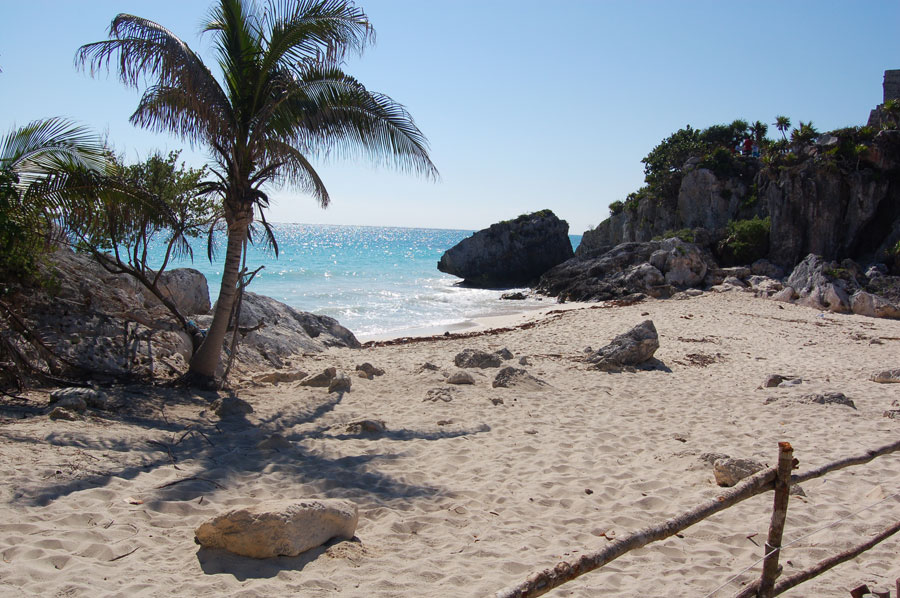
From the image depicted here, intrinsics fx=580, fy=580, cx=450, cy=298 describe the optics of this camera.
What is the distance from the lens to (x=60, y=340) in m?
7.60

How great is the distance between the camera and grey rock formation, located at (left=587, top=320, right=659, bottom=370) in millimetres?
11391

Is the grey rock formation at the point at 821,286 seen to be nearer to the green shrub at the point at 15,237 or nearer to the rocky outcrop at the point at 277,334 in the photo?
the rocky outcrop at the point at 277,334

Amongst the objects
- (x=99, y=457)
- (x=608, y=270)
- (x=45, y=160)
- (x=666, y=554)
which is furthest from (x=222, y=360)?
(x=608, y=270)

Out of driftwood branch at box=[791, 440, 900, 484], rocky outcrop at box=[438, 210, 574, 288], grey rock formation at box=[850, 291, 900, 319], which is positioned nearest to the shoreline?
grey rock formation at box=[850, 291, 900, 319]

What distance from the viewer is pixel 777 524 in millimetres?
3352

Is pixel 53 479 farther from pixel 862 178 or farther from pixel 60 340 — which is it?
pixel 862 178

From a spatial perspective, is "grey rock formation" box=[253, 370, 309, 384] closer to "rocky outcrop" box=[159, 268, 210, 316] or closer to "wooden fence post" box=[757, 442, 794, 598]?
"rocky outcrop" box=[159, 268, 210, 316]

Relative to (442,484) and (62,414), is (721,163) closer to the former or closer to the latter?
(442,484)

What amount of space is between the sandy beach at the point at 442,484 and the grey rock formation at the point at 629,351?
111cm

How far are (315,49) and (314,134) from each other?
1091 millimetres

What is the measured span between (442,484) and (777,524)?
2.83 meters

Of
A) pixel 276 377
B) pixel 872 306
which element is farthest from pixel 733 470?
pixel 872 306

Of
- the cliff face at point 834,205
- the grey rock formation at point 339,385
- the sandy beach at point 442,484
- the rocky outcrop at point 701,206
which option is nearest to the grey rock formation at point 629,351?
the sandy beach at point 442,484

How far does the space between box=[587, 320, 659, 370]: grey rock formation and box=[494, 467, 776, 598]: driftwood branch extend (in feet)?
25.6
